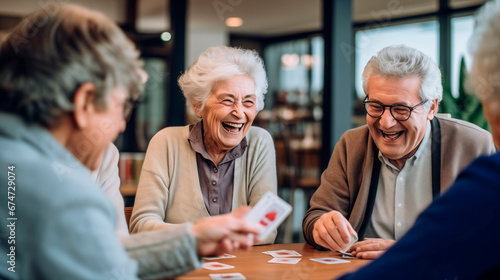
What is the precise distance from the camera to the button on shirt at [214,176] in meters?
2.23

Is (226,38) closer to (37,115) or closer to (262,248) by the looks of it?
(262,248)

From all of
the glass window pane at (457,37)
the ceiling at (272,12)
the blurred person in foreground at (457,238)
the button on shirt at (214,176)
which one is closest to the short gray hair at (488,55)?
the blurred person in foreground at (457,238)

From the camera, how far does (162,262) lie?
3.96 ft

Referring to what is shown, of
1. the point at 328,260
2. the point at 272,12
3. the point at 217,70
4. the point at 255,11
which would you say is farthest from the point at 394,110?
the point at 272,12

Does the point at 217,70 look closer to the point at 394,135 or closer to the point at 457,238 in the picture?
the point at 394,135

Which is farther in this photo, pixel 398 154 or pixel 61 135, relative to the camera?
pixel 398 154

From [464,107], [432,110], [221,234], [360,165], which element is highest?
[464,107]

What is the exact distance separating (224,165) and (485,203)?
151cm

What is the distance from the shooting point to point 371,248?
5.85 ft

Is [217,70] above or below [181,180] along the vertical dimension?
above

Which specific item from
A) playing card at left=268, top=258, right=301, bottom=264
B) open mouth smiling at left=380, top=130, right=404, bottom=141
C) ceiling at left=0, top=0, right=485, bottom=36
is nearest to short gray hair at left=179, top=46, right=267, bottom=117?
open mouth smiling at left=380, top=130, right=404, bottom=141

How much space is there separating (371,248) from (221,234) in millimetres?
764

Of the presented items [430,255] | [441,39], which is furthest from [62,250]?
[441,39]

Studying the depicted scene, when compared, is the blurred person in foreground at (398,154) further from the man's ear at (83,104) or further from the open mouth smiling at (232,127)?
the man's ear at (83,104)
